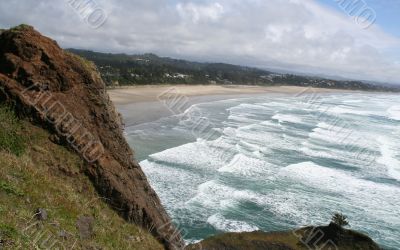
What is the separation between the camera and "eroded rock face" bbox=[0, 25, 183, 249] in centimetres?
795

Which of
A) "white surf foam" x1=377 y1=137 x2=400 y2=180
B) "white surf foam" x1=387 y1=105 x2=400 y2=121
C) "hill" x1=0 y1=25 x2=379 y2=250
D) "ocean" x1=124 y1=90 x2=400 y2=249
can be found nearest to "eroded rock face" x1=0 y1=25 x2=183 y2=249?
"hill" x1=0 y1=25 x2=379 y2=250

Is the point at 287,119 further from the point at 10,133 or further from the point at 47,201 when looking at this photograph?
the point at 47,201

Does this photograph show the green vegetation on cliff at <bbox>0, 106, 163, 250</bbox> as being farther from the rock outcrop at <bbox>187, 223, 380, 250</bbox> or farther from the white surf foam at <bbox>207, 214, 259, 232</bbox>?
the white surf foam at <bbox>207, 214, 259, 232</bbox>

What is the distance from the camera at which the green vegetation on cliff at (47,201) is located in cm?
548

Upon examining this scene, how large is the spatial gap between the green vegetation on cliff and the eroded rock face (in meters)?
0.26

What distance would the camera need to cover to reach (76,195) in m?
7.20

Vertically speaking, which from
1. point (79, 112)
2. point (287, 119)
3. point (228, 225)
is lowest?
point (287, 119)

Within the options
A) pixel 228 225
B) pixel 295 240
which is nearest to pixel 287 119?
pixel 228 225

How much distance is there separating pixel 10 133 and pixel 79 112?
1614 millimetres

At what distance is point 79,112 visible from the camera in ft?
28.3

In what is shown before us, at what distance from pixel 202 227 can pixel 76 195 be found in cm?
902

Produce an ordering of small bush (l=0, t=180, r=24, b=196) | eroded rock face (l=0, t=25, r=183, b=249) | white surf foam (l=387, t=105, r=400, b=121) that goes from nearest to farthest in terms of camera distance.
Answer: small bush (l=0, t=180, r=24, b=196)
eroded rock face (l=0, t=25, r=183, b=249)
white surf foam (l=387, t=105, r=400, b=121)

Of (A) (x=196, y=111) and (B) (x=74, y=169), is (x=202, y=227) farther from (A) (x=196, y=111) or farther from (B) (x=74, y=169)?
(A) (x=196, y=111)

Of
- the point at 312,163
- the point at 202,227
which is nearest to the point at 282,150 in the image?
the point at 312,163
